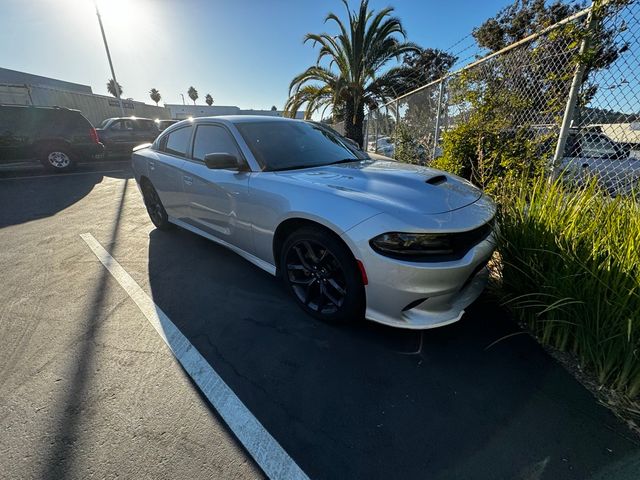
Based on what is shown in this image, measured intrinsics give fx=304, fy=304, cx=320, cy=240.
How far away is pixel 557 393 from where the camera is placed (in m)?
1.79

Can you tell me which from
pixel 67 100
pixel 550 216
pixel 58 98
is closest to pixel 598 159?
pixel 550 216

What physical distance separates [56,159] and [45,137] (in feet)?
2.14

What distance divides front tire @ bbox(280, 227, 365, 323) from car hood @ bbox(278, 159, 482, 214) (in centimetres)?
38

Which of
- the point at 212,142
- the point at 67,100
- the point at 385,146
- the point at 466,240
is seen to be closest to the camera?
the point at 466,240

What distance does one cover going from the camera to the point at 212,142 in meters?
3.20

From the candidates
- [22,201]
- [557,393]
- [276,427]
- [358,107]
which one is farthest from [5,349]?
[358,107]

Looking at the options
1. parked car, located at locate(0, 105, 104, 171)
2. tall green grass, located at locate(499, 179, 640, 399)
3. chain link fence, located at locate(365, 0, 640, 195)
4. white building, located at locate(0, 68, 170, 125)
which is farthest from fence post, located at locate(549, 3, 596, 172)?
white building, located at locate(0, 68, 170, 125)

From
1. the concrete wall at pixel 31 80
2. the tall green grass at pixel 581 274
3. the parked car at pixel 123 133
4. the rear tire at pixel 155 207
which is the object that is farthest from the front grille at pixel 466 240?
the concrete wall at pixel 31 80

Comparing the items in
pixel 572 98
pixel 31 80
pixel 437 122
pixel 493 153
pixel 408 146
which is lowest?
pixel 408 146

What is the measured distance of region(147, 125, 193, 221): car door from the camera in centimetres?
357

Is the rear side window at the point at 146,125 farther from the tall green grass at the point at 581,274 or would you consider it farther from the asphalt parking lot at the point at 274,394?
the tall green grass at the point at 581,274

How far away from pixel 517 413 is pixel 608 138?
328 cm

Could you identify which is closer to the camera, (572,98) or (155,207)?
(572,98)

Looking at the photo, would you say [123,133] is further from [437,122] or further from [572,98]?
[572,98]
